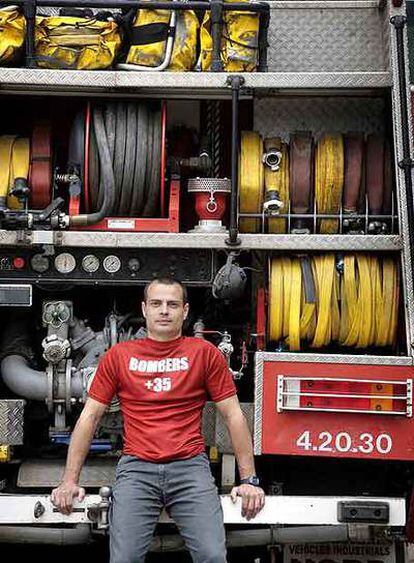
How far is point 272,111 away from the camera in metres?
5.35

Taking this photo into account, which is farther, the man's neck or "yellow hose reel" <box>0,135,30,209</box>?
"yellow hose reel" <box>0,135,30,209</box>

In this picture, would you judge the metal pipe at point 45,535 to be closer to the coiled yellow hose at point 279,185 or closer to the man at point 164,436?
the man at point 164,436

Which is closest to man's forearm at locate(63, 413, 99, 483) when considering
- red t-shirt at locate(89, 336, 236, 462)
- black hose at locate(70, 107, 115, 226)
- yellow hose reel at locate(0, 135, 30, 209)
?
red t-shirt at locate(89, 336, 236, 462)

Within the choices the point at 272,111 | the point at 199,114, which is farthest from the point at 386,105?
the point at 199,114

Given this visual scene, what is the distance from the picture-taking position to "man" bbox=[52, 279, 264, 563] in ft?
12.7

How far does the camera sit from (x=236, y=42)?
15.9ft

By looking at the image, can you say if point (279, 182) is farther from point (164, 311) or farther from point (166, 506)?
point (166, 506)

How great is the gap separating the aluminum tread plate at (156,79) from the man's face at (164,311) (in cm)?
115

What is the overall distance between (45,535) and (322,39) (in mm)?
3050

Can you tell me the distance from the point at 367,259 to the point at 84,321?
1.50m

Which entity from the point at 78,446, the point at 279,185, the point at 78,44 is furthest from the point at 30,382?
the point at 78,44

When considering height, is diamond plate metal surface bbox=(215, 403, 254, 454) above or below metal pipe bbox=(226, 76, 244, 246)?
below

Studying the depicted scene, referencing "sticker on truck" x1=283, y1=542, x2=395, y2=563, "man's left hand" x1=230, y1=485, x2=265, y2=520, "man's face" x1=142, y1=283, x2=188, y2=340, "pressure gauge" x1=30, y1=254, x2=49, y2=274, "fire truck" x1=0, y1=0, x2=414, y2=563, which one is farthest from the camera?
"sticker on truck" x1=283, y1=542, x2=395, y2=563

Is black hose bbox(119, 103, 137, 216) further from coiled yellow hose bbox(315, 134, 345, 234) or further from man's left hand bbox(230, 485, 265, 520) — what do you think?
man's left hand bbox(230, 485, 265, 520)
